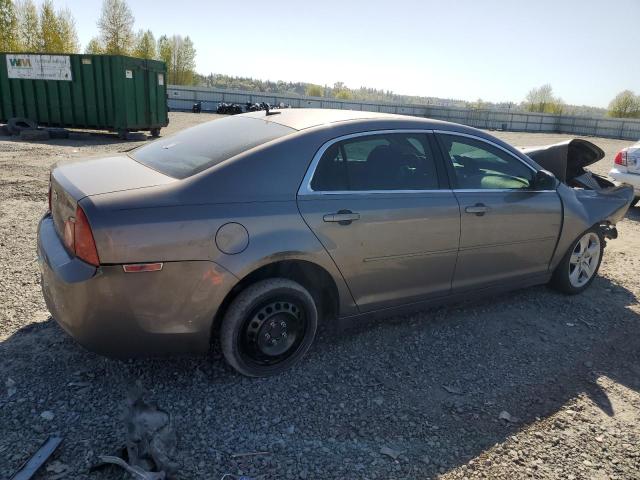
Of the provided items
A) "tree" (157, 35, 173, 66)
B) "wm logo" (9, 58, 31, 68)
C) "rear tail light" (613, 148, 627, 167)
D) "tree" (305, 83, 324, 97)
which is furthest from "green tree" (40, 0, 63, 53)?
"tree" (305, 83, 324, 97)

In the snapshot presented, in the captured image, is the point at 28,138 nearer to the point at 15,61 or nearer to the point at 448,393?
the point at 15,61

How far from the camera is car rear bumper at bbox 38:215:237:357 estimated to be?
2506 millimetres

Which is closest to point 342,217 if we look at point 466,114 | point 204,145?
point 204,145

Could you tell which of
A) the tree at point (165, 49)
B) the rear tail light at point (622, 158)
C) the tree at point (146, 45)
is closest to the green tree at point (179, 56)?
the tree at point (165, 49)

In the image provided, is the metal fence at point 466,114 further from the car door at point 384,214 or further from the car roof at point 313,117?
the car door at point 384,214

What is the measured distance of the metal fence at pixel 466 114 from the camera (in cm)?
4016

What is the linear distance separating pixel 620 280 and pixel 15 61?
17.5 m

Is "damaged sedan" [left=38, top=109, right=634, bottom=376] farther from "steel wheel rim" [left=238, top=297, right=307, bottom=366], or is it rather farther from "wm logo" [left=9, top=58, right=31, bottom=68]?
"wm logo" [left=9, top=58, right=31, bottom=68]

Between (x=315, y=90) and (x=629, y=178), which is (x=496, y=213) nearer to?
(x=629, y=178)

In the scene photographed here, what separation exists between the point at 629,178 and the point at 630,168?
Answer: 18 cm

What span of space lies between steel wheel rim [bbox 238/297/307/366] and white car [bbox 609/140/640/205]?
25.0 ft

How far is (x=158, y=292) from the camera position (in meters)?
2.59

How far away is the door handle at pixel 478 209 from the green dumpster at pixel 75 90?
14.1 m

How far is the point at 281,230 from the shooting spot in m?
2.85
